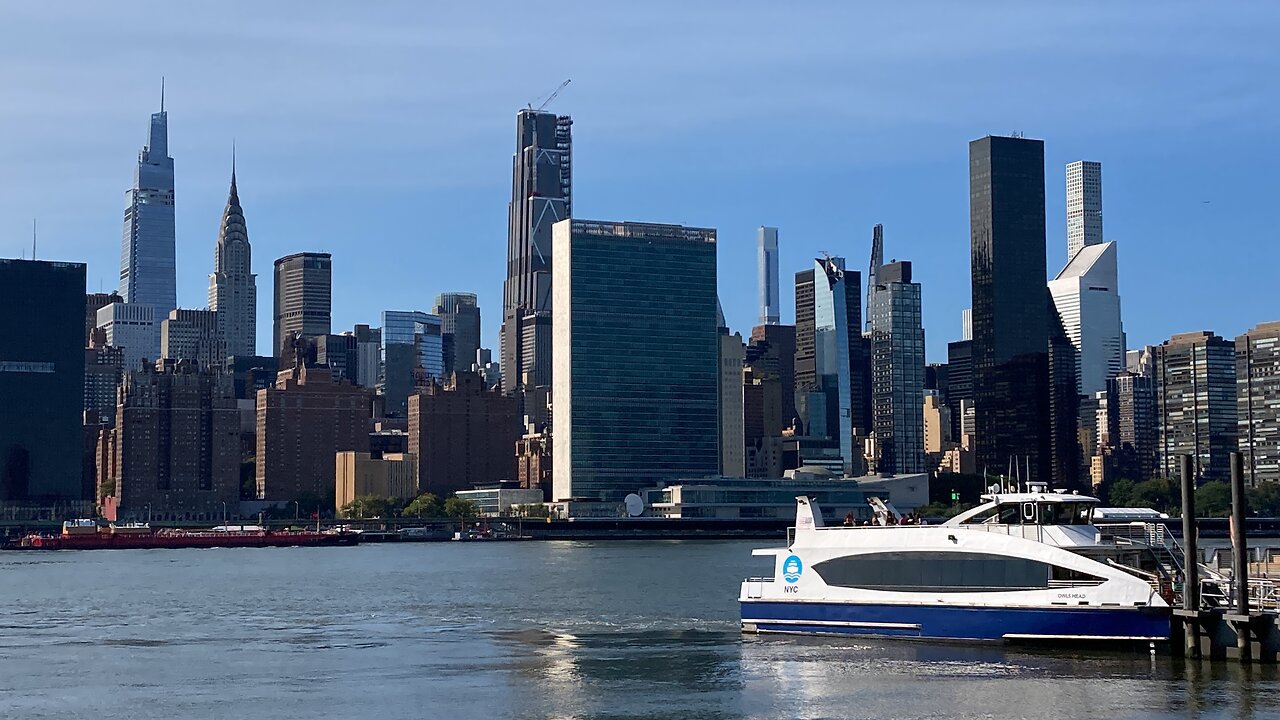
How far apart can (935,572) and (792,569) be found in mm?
5870

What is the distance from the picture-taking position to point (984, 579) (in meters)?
55.2

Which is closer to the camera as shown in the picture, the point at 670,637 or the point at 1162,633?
the point at 1162,633

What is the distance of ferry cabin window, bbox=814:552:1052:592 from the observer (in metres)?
54.4

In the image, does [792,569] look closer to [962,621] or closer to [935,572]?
[935,572]

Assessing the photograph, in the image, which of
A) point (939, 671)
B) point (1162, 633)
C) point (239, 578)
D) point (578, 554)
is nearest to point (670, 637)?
point (939, 671)

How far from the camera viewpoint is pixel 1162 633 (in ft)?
172

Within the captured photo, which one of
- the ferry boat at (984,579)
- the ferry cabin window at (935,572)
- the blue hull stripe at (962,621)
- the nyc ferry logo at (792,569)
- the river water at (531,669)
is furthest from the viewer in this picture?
the nyc ferry logo at (792,569)

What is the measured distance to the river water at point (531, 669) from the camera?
157 feet

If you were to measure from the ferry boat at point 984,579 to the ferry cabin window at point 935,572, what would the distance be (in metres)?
0.03

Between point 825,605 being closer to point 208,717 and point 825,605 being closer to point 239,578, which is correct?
point 208,717

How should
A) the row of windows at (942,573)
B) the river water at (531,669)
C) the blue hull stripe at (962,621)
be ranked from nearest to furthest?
the river water at (531,669) → the blue hull stripe at (962,621) → the row of windows at (942,573)

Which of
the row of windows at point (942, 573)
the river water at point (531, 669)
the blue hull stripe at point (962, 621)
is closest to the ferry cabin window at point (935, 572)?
the row of windows at point (942, 573)

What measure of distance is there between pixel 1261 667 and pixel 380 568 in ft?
336

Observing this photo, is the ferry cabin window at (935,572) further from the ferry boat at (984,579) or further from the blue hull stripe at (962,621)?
the blue hull stripe at (962,621)
